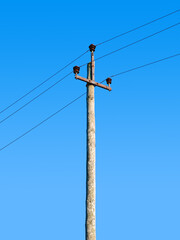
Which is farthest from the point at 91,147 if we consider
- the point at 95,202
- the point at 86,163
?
the point at 95,202

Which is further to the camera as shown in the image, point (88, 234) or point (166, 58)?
point (166, 58)

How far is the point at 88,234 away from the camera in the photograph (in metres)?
8.29

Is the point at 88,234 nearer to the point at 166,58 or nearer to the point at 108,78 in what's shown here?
the point at 108,78

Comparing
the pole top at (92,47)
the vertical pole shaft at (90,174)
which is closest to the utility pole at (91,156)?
the vertical pole shaft at (90,174)

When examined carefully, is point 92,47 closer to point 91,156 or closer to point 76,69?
point 76,69

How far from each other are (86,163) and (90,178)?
0.40m

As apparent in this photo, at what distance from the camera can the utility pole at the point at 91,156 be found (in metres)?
8.38

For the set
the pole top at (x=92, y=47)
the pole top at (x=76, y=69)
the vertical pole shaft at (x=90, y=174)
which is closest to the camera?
the vertical pole shaft at (x=90, y=174)

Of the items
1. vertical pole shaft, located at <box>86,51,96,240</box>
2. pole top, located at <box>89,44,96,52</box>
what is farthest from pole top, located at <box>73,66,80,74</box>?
pole top, located at <box>89,44,96,52</box>

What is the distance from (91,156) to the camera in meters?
9.01

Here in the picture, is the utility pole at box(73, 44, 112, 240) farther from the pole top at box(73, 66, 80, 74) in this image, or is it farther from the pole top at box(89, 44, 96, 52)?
the pole top at box(89, 44, 96, 52)

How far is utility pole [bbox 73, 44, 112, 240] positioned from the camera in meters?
8.38

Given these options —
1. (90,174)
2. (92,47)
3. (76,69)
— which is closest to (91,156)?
(90,174)

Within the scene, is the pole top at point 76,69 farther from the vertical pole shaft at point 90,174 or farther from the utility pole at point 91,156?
the vertical pole shaft at point 90,174
